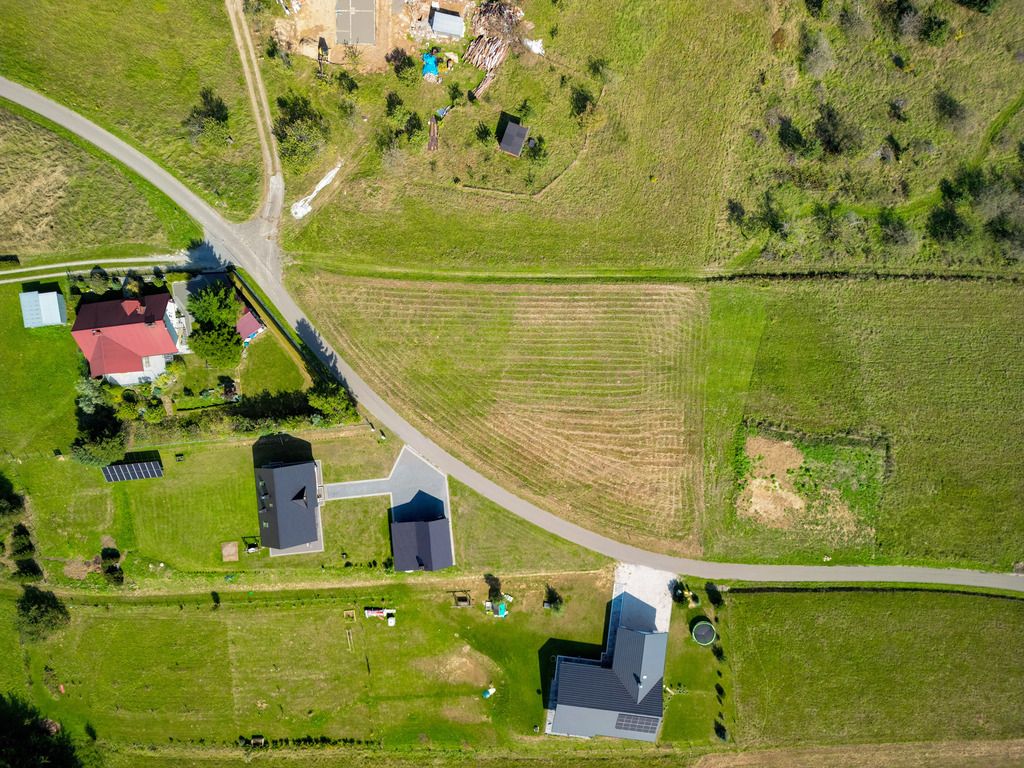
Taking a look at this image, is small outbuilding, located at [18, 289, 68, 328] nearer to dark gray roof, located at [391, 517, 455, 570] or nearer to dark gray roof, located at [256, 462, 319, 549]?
dark gray roof, located at [256, 462, 319, 549]

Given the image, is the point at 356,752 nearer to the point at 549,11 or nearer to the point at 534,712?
the point at 534,712

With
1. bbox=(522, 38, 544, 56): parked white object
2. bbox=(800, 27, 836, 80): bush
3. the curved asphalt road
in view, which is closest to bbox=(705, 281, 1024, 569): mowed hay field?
the curved asphalt road

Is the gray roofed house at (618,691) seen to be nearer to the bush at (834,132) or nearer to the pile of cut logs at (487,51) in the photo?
the bush at (834,132)

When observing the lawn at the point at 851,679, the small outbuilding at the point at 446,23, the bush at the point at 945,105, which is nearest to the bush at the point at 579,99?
the small outbuilding at the point at 446,23

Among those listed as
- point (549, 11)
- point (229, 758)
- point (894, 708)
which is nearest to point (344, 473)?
point (229, 758)

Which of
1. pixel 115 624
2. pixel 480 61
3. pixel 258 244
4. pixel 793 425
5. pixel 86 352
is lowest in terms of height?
pixel 115 624
